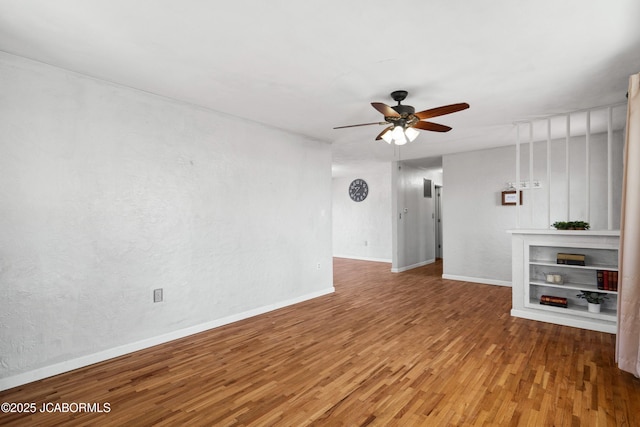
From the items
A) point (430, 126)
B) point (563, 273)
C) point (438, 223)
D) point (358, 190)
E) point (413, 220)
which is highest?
point (430, 126)

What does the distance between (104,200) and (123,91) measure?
1.06m

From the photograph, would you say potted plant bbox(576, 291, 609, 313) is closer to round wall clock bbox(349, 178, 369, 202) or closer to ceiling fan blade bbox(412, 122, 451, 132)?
ceiling fan blade bbox(412, 122, 451, 132)

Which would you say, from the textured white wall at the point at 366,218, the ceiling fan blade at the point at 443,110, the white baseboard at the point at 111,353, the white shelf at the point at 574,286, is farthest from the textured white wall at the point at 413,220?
the ceiling fan blade at the point at 443,110

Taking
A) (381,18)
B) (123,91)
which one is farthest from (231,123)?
(381,18)

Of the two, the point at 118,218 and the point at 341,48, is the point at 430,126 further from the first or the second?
the point at 118,218

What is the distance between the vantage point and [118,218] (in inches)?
118

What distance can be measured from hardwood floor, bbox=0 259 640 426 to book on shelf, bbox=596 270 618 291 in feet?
1.67

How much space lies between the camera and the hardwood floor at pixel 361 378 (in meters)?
2.05

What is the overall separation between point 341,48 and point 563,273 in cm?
381

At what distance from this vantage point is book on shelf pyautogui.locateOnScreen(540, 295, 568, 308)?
3.82m

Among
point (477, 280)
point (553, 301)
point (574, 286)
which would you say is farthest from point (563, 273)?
point (477, 280)

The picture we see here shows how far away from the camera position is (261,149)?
170 inches

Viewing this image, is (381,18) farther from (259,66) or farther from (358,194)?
(358,194)

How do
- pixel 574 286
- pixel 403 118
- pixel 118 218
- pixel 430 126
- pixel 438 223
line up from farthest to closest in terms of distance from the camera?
pixel 438 223 < pixel 574 286 < pixel 430 126 < pixel 403 118 < pixel 118 218
